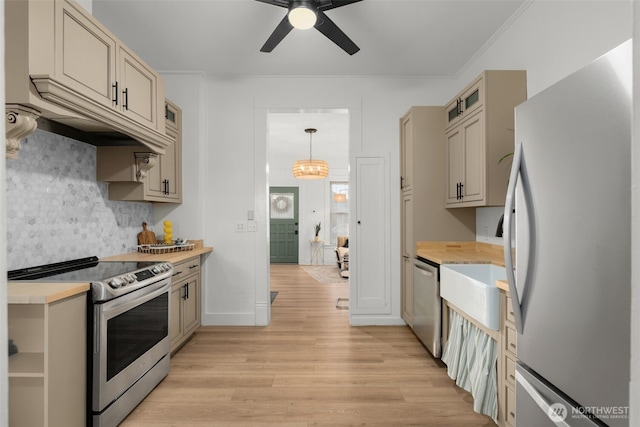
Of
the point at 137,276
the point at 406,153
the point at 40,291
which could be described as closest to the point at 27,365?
the point at 40,291

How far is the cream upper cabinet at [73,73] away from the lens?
58.4 inches

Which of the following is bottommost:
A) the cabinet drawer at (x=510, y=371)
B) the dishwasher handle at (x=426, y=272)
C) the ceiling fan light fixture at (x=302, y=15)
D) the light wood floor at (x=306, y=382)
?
the light wood floor at (x=306, y=382)

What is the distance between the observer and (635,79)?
0.36 m

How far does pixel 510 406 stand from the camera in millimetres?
1740

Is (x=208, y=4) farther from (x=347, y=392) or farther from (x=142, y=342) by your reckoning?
(x=347, y=392)

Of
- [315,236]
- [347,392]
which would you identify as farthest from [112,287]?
[315,236]

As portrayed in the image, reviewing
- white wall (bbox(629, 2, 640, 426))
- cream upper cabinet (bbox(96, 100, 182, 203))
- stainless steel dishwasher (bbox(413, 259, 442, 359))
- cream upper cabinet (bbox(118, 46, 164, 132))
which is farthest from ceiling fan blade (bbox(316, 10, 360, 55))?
white wall (bbox(629, 2, 640, 426))

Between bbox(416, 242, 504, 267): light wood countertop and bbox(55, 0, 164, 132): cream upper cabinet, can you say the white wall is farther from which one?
bbox(416, 242, 504, 267): light wood countertop

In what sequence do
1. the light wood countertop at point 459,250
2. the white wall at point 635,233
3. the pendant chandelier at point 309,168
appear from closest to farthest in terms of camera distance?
1. the white wall at point 635,233
2. the light wood countertop at point 459,250
3. the pendant chandelier at point 309,168

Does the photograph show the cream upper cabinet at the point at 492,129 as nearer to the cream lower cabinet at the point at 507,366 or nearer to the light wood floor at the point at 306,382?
the cream lower cabinet at the point at 507,366

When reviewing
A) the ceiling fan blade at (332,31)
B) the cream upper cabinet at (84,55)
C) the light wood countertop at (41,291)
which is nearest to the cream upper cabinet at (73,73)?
the cream upper cabinet at (84,55)

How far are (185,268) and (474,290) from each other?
243 cm

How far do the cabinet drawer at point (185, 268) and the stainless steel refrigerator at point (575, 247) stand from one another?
2.53 m

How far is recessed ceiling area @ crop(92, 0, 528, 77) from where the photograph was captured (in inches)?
98.9
